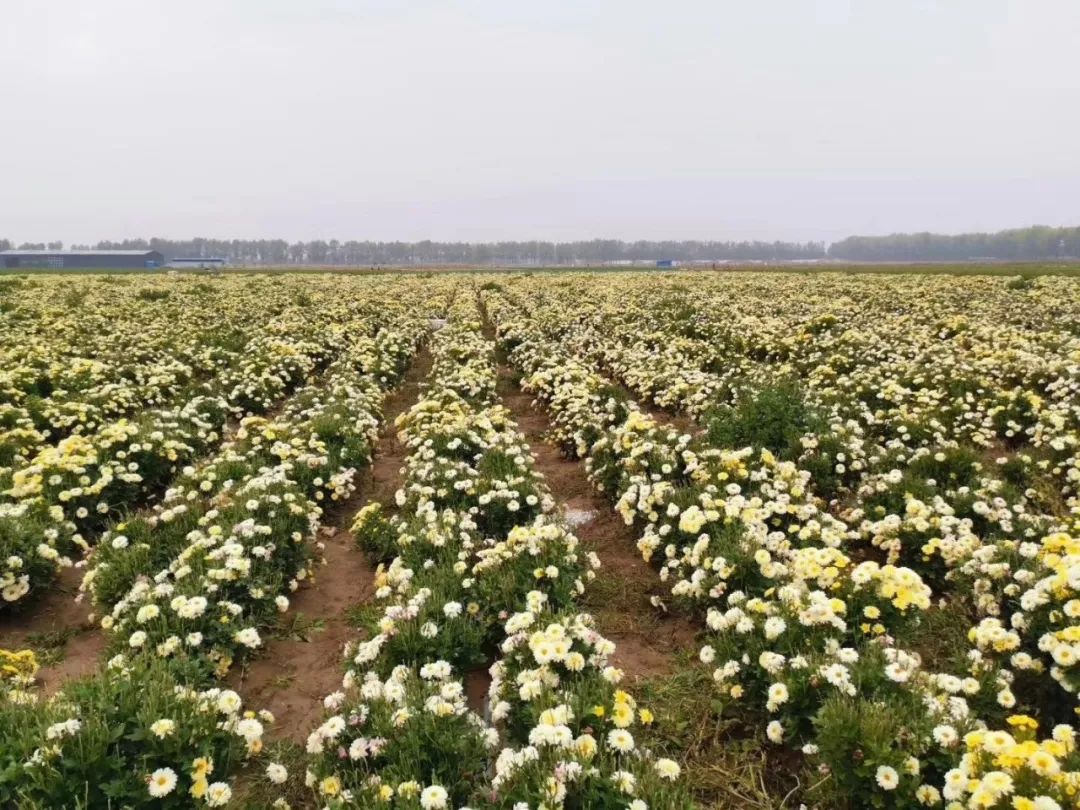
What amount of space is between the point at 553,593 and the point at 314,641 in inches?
92.6

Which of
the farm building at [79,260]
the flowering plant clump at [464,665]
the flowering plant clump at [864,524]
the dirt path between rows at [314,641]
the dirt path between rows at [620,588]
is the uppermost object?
the farm building at [79,260]

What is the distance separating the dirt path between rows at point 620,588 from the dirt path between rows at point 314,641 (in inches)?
96.6

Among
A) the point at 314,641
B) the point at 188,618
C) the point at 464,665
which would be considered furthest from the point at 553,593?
the point at 188,618

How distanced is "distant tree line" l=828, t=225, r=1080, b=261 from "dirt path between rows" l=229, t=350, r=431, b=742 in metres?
165

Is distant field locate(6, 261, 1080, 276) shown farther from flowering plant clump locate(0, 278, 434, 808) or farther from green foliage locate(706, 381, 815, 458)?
flowering plant clump locate(0, 278, 434, 808)

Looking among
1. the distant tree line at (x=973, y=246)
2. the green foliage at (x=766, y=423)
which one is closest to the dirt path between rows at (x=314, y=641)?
the green foliage at (x=766, y=423)

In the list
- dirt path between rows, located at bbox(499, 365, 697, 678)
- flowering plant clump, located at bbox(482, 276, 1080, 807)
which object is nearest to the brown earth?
dirt path between rows, located at bbox(499, 365, 697, 678)

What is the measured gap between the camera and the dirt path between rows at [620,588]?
5.91 m

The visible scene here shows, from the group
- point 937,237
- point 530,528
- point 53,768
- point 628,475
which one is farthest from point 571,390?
point 937,237

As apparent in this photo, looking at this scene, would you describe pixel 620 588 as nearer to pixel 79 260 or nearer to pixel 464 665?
pixel 464 665

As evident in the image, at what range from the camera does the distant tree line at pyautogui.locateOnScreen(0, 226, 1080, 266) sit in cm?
17038

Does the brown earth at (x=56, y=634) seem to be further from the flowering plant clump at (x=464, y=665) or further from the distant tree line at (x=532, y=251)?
the distant tree line at (x=532, y=251)

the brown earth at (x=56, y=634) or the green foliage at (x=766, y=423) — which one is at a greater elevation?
the green foliage at (x=766, y=423)

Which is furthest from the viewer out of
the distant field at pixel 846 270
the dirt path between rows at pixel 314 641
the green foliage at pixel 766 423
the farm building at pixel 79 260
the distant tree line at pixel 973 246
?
the distant tree line at pixel 973 246
